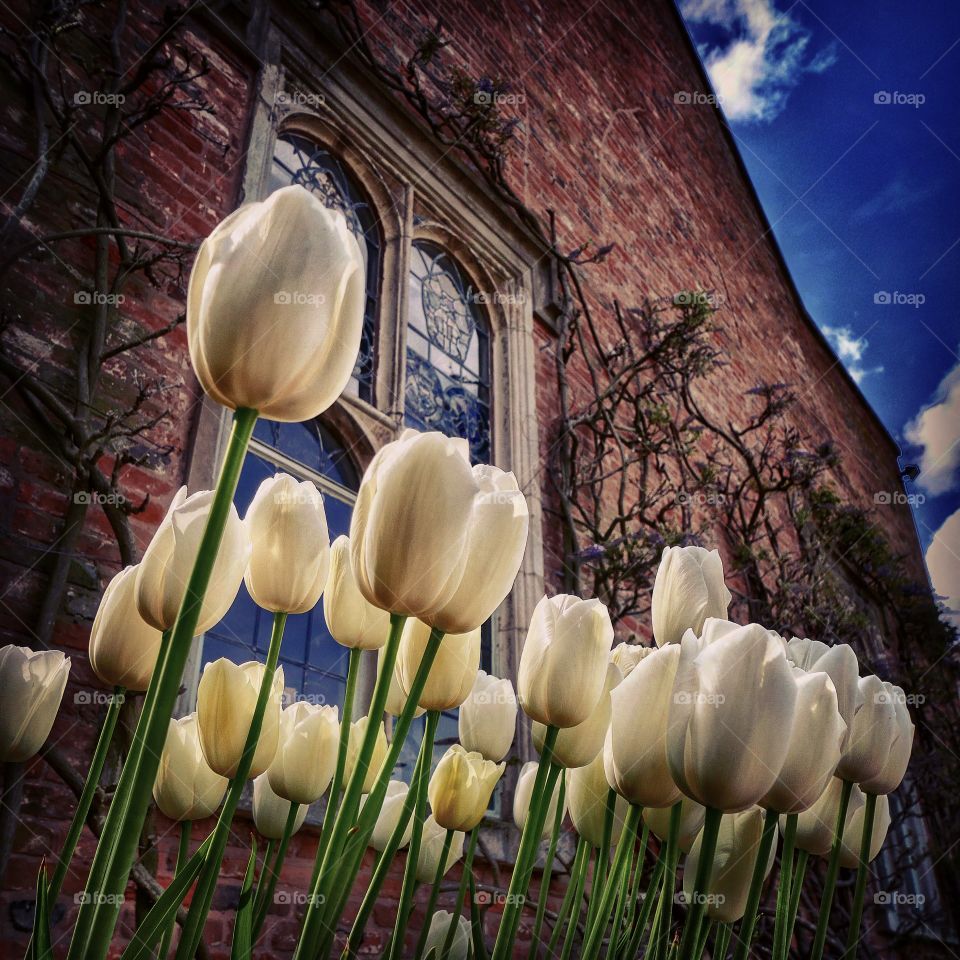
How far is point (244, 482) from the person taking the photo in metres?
2.26

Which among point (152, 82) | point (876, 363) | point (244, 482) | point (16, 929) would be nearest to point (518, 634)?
point (244, 482)

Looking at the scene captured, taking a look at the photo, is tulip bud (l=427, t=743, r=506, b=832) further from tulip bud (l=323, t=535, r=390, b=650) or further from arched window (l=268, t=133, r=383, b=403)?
arched window (l=268, t=133, r=383, b=403)

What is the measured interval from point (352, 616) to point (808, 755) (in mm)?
302

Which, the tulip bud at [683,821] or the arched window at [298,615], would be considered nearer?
the tulip bud at [683,821]

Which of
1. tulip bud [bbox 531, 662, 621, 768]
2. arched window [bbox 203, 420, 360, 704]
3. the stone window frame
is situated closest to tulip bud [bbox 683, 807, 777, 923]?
tulip bud [bbox 531, 662, 621, 768]

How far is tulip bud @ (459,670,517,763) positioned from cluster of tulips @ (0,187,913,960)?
1.5 inches

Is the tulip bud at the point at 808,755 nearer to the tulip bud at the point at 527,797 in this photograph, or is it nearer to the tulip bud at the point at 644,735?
the tulip bud at the point at 644,735

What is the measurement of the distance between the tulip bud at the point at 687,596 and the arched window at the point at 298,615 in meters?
1.32

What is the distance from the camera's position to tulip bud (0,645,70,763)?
0.59 meters

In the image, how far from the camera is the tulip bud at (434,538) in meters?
0.43

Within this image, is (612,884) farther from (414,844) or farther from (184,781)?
(184,781)

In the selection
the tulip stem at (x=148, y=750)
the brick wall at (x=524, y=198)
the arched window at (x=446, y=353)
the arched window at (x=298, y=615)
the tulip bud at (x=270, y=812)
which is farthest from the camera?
the arched window at (x=446, y=353)

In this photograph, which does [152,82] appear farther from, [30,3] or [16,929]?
[16,929]

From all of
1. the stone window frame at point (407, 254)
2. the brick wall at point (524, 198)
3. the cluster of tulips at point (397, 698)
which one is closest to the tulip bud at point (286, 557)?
the cluster of tulips at point (397, 698)
